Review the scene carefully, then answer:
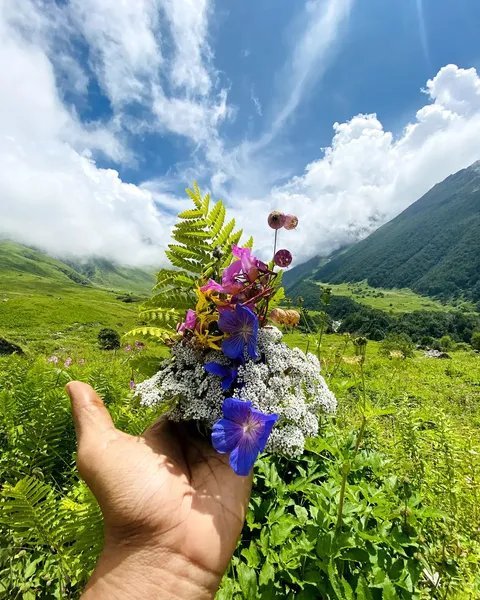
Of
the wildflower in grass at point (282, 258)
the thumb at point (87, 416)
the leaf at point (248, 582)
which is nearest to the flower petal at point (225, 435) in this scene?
the thumb at point (87, 416)

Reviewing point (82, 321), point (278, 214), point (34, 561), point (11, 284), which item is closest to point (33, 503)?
point (34, 561)

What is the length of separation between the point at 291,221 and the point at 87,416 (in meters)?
1.90

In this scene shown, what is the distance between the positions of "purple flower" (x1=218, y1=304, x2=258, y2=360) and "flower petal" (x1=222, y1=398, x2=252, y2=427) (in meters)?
0.28

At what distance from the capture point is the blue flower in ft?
6.45

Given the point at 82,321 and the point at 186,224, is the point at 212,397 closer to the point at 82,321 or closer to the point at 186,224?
the point at 186,224

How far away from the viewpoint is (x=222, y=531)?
6.19 feet

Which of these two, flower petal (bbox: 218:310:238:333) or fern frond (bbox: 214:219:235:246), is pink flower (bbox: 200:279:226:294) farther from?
fern frond (bbox: 214:219:235:246)

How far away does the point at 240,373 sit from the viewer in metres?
1.96

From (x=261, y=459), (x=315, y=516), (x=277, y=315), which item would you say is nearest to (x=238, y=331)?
(x=277, y=315)

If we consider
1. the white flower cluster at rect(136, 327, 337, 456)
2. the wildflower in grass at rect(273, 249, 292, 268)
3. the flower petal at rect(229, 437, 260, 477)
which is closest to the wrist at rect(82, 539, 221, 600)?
the flower petal at rect(229, 437, 260, 477)

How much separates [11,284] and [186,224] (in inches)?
7891

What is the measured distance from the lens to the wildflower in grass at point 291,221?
265 centimetres

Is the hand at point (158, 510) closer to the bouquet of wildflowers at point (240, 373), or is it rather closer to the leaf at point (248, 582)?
the bouquet of wildflowers at point (240, 373)

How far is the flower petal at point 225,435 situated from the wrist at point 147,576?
1.91 feet
